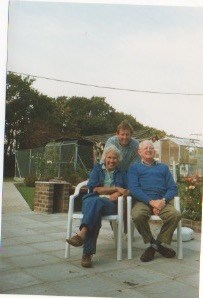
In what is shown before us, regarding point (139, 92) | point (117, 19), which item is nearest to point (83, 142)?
point (139, 92)

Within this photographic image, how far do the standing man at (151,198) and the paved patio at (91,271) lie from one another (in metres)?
0.19

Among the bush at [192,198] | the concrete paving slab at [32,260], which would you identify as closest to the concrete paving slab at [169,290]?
the concrete paving slab at [32,260]

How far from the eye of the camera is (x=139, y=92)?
4.52m

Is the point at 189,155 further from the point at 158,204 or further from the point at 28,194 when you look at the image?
the point at 28,194

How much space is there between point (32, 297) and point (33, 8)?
243 centimetres

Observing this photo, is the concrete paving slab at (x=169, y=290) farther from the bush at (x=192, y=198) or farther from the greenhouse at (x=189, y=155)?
the bush at (x=192, y=198)

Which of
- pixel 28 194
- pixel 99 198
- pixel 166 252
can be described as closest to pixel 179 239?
pixel 166 252

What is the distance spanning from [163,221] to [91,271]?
33.1 inches

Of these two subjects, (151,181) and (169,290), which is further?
(151,181)

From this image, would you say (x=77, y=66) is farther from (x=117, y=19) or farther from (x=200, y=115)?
(x=200, y=115)

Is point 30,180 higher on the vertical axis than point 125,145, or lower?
lower

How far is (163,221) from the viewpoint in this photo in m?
3.54

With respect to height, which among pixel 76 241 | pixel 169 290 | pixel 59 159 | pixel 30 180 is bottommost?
pixel 169 290

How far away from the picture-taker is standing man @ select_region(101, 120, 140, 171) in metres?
4.12
